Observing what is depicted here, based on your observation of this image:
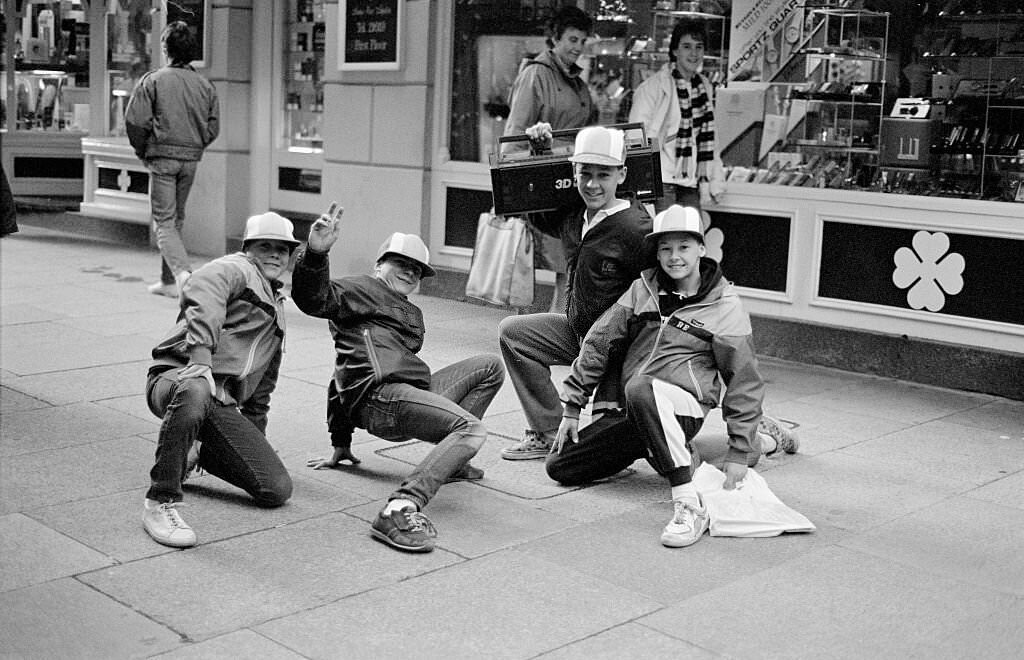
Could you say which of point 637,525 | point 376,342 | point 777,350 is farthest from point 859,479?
point 777,350

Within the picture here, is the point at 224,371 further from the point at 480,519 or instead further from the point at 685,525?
the point at 685,525

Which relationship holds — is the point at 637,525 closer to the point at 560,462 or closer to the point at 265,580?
the point at 560,462

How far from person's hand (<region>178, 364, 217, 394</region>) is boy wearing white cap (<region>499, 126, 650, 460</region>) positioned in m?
1.60

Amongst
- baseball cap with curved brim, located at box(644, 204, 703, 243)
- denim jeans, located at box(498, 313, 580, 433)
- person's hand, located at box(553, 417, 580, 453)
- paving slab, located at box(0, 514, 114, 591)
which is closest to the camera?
paving slab, located at box(0, 514, 114, 591)

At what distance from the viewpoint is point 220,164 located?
43.8 ft

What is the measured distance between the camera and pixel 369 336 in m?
5.64

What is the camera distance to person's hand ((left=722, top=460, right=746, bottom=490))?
17.2 ft

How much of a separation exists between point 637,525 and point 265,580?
1.55 metres

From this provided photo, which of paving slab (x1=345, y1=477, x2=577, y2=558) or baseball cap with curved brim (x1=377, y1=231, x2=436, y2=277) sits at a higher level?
baseball cap with curved brim (x1=377, y1=231, x2=436, y2=277)

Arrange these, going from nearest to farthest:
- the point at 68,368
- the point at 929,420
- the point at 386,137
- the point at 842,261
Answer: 1. the point at 929,420
2. the point at 68,368
3. the point at 842,261
4. the point at 386,137

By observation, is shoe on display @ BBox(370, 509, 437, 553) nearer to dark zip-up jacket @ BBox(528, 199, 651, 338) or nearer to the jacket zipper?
the jacket zipper

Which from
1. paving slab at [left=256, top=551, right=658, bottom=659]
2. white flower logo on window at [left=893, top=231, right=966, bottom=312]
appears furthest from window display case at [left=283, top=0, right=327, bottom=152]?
paving slab at [left=256, top=551, right=658, bottom=659]

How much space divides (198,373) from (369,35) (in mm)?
6688

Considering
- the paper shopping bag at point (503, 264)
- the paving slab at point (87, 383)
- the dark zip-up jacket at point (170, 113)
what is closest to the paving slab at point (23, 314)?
the dark zip-up jacket at point (170, 113)
